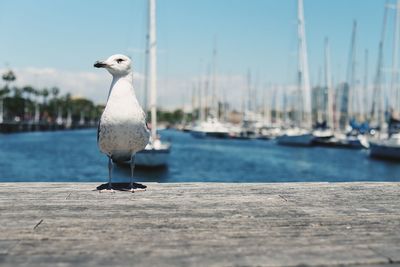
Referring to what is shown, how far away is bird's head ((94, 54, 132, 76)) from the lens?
6.31m

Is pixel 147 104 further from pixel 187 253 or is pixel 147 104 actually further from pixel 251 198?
pixel 187 253

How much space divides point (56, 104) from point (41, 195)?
168 meters

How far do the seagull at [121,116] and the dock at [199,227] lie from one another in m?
0.65

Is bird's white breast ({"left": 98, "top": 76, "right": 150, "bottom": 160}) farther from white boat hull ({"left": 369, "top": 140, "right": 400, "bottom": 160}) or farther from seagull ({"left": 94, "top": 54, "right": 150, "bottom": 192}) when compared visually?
white boat hull ({"left": 369, "top": 140, "right": 400, "bottom": 160})

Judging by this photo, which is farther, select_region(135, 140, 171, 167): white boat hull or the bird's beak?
select_region(135, 140, 171, 167): white boat hull

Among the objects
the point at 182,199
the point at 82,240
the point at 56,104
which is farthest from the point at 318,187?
the point at 56,104

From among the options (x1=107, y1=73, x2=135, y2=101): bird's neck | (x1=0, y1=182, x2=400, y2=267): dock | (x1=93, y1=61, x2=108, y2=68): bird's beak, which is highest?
(x1=93, y1=61, x2=108, y2=68): bird's beak

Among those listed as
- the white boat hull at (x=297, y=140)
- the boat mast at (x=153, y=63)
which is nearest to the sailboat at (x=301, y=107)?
the white boat hull at (x=297, y=140)

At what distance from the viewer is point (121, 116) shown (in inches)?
244

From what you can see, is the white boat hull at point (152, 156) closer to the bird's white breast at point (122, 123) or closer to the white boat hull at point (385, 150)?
the bird's white breast at point (122, 123)

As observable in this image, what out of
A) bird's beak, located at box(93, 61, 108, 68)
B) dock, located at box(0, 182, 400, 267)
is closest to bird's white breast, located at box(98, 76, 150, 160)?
bird's beak, located at box(93, 61, 108, 68)

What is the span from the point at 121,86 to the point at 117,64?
0.96 ft

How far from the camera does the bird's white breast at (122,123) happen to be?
6219 mm

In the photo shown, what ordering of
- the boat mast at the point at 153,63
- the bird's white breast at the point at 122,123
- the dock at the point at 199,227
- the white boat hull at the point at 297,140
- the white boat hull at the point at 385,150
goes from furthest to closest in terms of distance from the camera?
the white boat hull at the point at 297,140, the white boat hull at the point at 385,150, the boat mast at the point at 153,63, the bird's white breast at the point at 122,123, the dock at the point at 199,227
